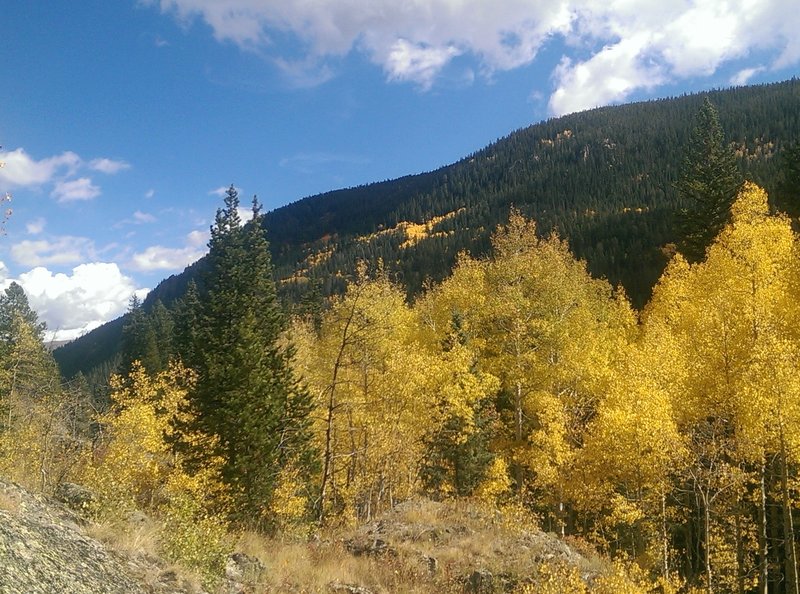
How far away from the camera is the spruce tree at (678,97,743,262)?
41062mm

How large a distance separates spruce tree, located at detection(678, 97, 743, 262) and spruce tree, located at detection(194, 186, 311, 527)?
35204 mm

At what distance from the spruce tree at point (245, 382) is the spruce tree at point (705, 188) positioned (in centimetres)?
3520

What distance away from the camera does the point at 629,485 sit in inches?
824

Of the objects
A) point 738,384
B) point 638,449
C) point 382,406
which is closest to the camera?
point 738,384

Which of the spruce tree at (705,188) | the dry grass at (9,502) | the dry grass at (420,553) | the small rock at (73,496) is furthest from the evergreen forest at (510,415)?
the spruce tree at (705,188)

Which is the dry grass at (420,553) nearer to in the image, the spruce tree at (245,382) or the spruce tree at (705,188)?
the spruce tree at (245,382)

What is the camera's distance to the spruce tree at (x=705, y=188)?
4106 cm

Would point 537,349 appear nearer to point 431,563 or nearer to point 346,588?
point 431,563

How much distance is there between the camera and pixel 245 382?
22594 millimetres

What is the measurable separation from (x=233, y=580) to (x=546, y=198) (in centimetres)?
17202

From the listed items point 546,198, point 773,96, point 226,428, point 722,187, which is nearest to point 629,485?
point 226,428

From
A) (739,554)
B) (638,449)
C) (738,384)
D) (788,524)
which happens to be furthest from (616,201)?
(788,524)

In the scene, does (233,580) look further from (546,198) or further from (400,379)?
(546,198)

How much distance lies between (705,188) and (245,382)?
4007cm
